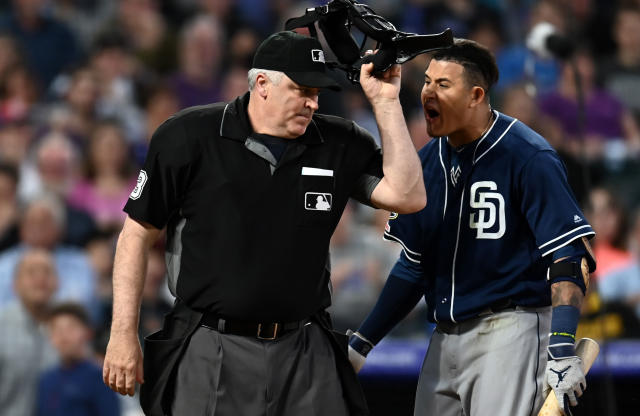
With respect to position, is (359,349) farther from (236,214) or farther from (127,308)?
(127,308)

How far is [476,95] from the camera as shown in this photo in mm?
3877

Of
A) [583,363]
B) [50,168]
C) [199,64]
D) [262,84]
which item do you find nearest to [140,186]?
[262,84]

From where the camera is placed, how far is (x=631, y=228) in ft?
25.4

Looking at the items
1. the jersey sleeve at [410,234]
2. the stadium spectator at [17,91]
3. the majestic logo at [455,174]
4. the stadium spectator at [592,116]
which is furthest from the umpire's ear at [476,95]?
the stadium spectator at [17,91]

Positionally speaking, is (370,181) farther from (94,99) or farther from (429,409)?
(94,99)

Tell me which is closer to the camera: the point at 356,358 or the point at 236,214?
the point at 236,214

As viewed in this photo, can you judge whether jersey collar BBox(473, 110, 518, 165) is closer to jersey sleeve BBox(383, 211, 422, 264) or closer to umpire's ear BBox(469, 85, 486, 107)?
umpire's ear BBox(469, 85, 486, 107)

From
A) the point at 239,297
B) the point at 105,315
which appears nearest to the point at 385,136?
the point at 239,297

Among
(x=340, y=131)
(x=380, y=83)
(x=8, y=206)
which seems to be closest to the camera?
(x=380, y=83)

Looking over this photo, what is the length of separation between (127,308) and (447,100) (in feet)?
4.48

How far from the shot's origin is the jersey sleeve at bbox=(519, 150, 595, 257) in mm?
3592

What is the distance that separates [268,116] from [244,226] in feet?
1.27

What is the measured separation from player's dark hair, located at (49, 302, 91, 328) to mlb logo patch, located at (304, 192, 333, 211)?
3.54 m

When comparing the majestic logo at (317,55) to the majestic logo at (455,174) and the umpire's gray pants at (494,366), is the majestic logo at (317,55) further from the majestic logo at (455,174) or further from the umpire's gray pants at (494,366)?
the umpire's gray pants at (494,366)
